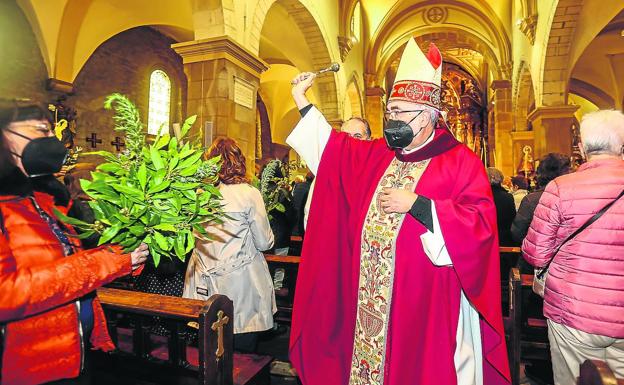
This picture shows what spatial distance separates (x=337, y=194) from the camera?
2.26 metres

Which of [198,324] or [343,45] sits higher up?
[343,45]

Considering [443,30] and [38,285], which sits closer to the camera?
[38,285]

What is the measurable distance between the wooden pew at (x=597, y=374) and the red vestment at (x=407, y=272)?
1.85 feet

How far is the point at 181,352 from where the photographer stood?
2.05 metres

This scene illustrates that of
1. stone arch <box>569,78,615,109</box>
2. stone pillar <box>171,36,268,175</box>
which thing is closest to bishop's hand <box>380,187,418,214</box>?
stone pillar <box>171,36,268,175</box>

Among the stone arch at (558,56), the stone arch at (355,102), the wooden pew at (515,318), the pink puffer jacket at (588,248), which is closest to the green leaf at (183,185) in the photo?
the pink puffer jacket at (588,248)

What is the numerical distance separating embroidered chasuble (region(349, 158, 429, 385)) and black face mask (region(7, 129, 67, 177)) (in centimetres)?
139

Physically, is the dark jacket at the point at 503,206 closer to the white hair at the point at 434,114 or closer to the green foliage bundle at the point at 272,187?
the green foliage bundle at the point at 272,187

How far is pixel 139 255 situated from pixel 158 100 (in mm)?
11067

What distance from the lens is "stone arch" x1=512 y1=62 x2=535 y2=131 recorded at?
12886 mm

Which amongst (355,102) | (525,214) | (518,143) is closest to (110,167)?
(525,214)

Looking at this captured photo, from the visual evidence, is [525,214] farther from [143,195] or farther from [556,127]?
[556,127]

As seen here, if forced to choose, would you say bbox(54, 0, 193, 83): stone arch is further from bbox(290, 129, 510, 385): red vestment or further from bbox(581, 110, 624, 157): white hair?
bbox(581, 110, 624, 157): white hair

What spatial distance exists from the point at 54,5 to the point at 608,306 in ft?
31.5
